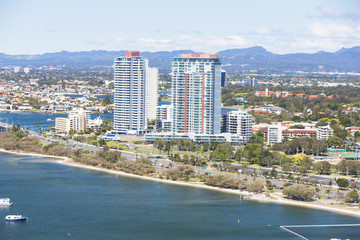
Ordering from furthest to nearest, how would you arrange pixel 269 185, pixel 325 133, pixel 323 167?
pixel 325 133, pixel 323 167, pixel 269 185

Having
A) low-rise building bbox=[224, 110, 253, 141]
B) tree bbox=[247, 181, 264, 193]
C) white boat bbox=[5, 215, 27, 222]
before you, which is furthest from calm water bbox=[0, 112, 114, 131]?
white boat bbox=[5, 215, 27, 222]

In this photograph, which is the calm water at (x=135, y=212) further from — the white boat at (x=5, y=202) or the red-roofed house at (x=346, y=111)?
the red-roofed house at (x=346, y=111)

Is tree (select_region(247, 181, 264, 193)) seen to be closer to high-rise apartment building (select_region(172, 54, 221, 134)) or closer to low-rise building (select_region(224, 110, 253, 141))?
high-rise apartment building (select_region(172, 54, 221, 134))

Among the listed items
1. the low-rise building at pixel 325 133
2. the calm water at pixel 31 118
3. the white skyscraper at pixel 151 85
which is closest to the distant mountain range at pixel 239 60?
the calm water at pixel 31 118

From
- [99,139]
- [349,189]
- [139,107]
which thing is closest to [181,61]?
[139,107]

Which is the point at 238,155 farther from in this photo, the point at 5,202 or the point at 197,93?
the point at 5,202

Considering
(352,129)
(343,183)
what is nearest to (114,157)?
(343,183)
